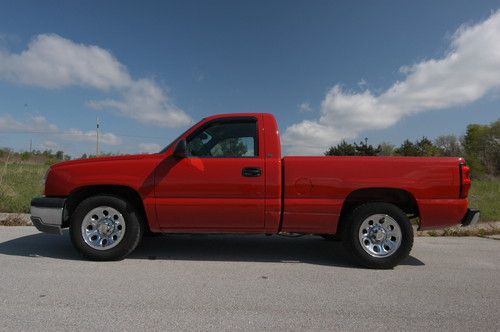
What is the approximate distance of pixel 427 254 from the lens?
19.9 ft

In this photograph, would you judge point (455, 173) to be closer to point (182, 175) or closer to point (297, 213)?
point (297, 213)

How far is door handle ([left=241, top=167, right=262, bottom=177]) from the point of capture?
17.0ft

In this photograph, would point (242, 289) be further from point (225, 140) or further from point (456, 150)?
point (456, 150)

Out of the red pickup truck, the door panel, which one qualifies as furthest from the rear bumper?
the door panel

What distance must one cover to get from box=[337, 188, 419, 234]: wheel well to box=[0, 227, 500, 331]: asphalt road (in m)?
0.67

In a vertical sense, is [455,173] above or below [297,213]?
above

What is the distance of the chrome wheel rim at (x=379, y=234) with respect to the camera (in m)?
5.20

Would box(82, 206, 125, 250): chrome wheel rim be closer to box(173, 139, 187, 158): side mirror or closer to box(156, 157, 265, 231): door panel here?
box(156, 157, 265, 231): door panel

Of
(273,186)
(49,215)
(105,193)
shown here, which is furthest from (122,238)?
(273,186)

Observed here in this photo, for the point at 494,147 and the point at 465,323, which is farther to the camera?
the point at 494,147

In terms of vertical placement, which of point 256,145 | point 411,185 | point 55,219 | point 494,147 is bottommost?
point 55,219

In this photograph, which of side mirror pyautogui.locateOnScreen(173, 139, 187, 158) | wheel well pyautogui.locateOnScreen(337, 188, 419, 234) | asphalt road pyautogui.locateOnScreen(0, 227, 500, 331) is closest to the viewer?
asphalt road pyautogui.locateOnScreen(0, 227, 500, 331)

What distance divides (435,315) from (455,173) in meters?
2.11

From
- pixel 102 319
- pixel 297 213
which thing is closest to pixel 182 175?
pixel 297 213
